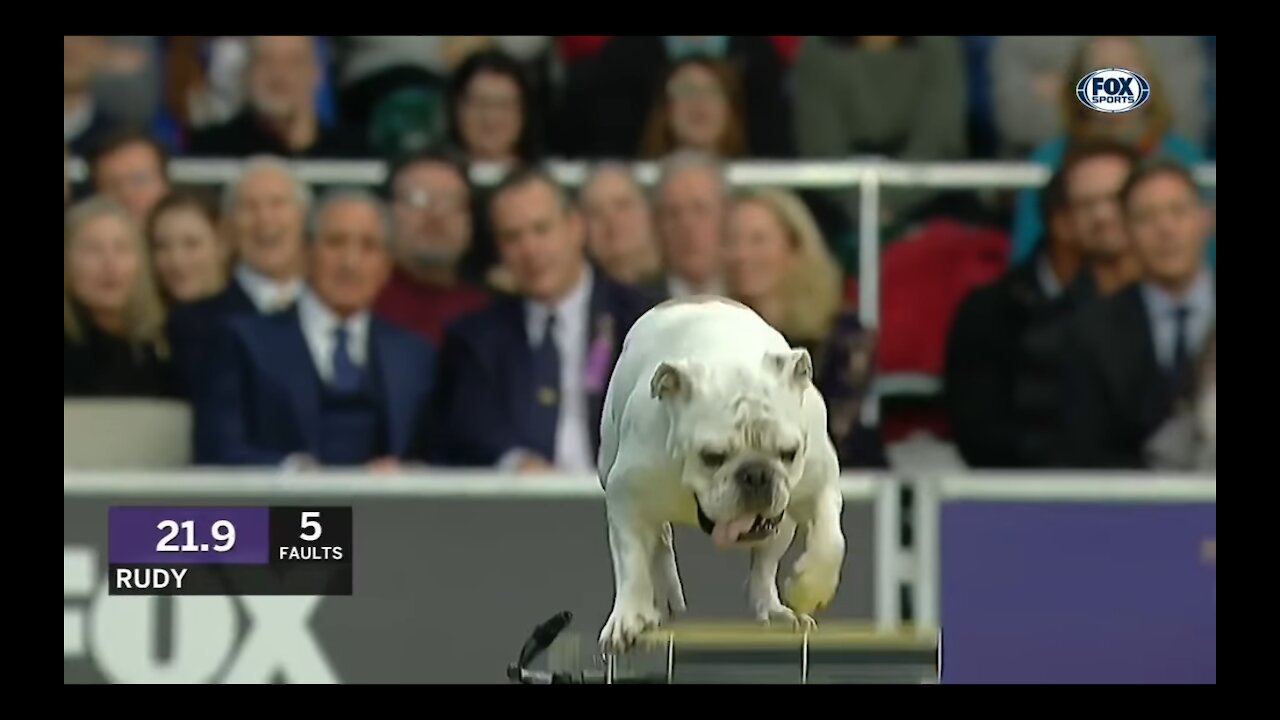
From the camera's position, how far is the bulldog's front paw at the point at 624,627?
14.8 feet

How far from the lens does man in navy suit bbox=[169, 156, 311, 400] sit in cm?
796

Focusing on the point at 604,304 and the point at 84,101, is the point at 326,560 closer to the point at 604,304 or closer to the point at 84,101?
the point at 604,304

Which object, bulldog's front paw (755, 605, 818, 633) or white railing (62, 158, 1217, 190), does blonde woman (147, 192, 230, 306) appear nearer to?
white railing (62, 158, 1217, 190)

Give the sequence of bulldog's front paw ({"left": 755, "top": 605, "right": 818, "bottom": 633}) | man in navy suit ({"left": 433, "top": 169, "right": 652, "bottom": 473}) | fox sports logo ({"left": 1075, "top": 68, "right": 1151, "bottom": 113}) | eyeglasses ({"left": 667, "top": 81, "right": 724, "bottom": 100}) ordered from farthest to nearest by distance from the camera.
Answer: eyeglasses ({"left": 667, "top": 81, "right": 724, "bottom": 100}), fox sports logo ({"left": 1075, "top": 68, "right": 1151, "bottom": 113}), man in navy suit ({"left": 433, "top": 169, "right": 652, "bottom": 473}), bulldog's front paw ({"left": 755, "top": 605, "right": 818, "bottom": 633})

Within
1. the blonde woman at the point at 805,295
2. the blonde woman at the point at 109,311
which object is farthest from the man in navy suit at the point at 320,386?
the blonde woman at the point at 805,295

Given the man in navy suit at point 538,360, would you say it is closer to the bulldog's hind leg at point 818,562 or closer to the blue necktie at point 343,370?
the blue necktie at point 343,370

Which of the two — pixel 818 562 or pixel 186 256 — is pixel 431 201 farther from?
pixel 818 562

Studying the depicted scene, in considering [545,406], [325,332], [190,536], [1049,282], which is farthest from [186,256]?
[1049,282]

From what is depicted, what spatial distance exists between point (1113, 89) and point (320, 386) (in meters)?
3.27

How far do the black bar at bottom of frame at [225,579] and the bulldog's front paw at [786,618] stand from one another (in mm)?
2803

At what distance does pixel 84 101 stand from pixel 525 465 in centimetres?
250

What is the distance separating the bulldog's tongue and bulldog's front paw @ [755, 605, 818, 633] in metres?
0.38

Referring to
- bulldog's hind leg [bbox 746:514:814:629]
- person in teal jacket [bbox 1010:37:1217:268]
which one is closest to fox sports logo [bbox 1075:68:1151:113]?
person in teal jacket [bbox 1010:37:1217:268]

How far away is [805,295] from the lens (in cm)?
773
